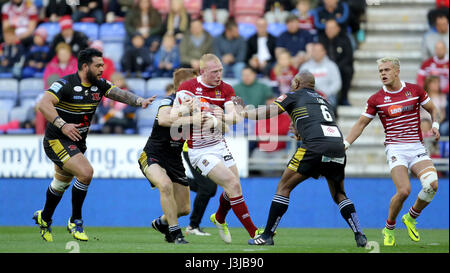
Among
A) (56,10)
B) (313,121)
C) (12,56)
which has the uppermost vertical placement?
(313,121)

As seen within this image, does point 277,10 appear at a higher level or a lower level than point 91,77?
lower

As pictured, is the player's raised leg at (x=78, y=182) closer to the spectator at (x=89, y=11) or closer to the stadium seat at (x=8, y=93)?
the stadium seat at (x=8, y=93)

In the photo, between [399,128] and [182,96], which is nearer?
[182,96]

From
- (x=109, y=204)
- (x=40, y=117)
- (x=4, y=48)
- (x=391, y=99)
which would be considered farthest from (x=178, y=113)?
(x=4, y=48)

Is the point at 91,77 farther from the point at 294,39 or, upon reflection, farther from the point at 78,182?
the point at 294,39

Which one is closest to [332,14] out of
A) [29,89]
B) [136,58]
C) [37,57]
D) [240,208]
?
[136,58]

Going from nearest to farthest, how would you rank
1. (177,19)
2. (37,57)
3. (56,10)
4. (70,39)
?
(70,39), (37,57), (177,19), (56,10)

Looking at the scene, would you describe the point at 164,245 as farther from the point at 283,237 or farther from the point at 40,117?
the point at 40,117

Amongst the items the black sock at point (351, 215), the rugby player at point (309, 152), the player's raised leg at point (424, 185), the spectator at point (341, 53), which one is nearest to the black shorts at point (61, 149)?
the rugby player at point (309, 152)

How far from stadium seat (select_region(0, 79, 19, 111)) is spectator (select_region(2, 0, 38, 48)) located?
150 cm

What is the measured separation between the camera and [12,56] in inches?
719

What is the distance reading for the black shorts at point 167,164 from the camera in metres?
10.2

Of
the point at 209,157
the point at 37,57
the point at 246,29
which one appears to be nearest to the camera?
the point at 209,157

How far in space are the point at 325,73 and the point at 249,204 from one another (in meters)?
3.47
